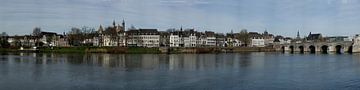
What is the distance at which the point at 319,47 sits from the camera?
399ft

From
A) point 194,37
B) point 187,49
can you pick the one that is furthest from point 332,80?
point 194,37

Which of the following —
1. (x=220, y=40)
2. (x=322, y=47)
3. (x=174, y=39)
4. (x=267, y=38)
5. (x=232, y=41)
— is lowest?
(x=322, y=47)

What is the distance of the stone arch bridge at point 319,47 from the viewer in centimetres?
11556

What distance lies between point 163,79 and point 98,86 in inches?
225

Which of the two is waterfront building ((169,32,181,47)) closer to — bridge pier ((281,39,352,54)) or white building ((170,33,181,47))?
white building ((170,33,181,47))

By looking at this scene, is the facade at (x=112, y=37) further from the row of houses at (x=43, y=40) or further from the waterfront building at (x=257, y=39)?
the waterfront building at (x=257, y=39)

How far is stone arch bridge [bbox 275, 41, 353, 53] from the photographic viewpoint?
115562 millimetres

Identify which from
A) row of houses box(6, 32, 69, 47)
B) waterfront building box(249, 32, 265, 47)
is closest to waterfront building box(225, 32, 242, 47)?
waterfront building box(249, 32, 265, 47)

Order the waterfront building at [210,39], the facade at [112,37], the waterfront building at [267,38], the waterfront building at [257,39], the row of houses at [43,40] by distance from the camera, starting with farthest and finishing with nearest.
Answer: the waterfront building at [267,38] → the waterfront building at [257,39] → the waterfront building at [210,39] → the row of houses at [43,40] → the facade at [112,37]

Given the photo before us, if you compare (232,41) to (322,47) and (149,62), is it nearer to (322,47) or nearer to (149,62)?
(322,47)

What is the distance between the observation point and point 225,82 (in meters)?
30.2

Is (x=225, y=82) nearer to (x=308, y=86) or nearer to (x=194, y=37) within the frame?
(x=308, y=86)

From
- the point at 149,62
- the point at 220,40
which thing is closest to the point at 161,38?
the point at 220,40

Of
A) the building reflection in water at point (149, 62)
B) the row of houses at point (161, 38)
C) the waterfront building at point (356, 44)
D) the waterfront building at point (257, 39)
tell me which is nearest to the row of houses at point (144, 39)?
the row of houses at point (161, 38)
